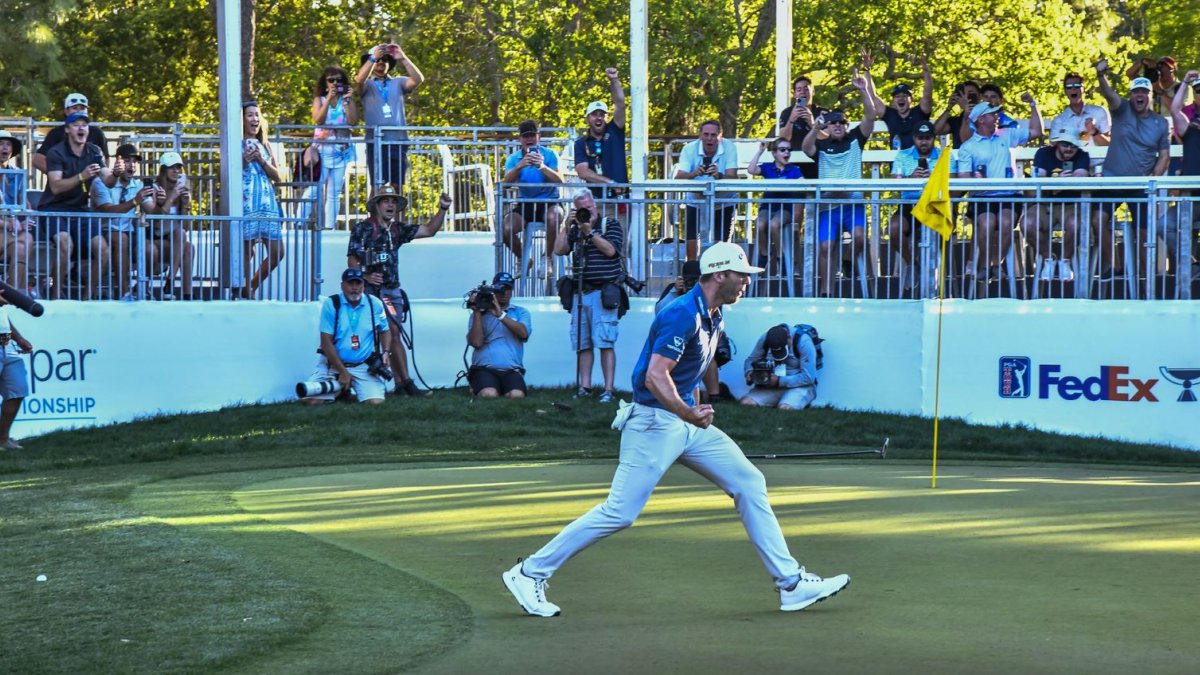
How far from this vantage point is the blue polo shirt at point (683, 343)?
9.10m

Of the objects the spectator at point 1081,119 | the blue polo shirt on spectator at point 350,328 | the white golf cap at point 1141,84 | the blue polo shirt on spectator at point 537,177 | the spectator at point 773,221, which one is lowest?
the blue polo shirt on spectator at point 350,328

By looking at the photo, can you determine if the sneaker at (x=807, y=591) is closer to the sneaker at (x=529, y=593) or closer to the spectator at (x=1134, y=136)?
the sneaker at (x=529, y=593)

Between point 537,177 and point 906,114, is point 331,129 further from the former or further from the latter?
point 906,114

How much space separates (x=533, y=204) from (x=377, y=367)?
2.76 meters

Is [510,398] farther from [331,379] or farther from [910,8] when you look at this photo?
[910,8]

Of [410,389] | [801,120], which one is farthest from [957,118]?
[410,389]

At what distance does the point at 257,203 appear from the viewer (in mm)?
20922

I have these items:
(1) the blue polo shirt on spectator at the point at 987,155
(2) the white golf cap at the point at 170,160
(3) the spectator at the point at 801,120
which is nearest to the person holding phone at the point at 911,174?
(1) the blue polo shirt on spectator at the point at 987,155

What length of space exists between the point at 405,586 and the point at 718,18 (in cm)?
3303

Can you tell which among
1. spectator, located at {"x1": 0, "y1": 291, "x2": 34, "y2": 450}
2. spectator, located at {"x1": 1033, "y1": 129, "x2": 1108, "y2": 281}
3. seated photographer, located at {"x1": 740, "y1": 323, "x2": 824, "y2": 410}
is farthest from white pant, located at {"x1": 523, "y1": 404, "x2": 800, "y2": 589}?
spectator, located at {"x1": 1033, "y1": 129, "x2": 1108, "y2": 281}

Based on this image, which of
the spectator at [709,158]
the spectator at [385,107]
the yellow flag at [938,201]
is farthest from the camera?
the spectator at [385,107]

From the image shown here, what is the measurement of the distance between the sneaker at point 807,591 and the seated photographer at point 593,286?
33.3 ft

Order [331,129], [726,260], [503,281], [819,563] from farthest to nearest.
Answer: [331,129]
[503,281]
[819,563]
[726,260]

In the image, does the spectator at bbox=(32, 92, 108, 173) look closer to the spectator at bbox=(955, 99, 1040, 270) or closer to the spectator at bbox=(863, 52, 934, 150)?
the spectator at bbox=(863, 52, 934, 150)
